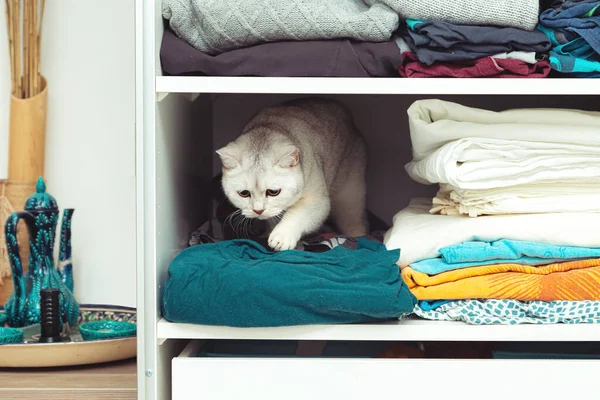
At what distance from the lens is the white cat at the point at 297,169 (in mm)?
1406

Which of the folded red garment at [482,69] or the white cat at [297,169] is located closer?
the folded red garment at [482,69]

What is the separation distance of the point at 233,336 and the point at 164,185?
0.27 metres

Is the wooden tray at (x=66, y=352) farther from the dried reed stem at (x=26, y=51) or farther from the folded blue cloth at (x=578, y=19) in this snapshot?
the folded blue cloth at (x=578, y=19)

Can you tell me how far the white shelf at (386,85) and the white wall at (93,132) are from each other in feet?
2.10

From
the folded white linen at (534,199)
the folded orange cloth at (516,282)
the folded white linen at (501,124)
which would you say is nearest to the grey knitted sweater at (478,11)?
the folded white linen at (501,124)

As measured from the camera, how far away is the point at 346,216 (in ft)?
5.31

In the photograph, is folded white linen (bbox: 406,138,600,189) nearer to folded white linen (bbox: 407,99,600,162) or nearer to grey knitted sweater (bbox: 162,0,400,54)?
folded white linen (bbox: 407,99,600,162)

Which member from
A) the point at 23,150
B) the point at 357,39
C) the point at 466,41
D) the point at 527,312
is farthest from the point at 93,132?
the point at 527,312

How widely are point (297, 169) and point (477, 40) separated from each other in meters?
0.46

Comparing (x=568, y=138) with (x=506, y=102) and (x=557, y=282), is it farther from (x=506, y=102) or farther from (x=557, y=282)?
(x=506, y=102)

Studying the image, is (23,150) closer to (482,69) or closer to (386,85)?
(386,85)

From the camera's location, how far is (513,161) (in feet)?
3.74

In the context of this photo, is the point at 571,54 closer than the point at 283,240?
Yes

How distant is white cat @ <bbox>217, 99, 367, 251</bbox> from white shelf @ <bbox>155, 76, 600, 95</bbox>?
294mm
